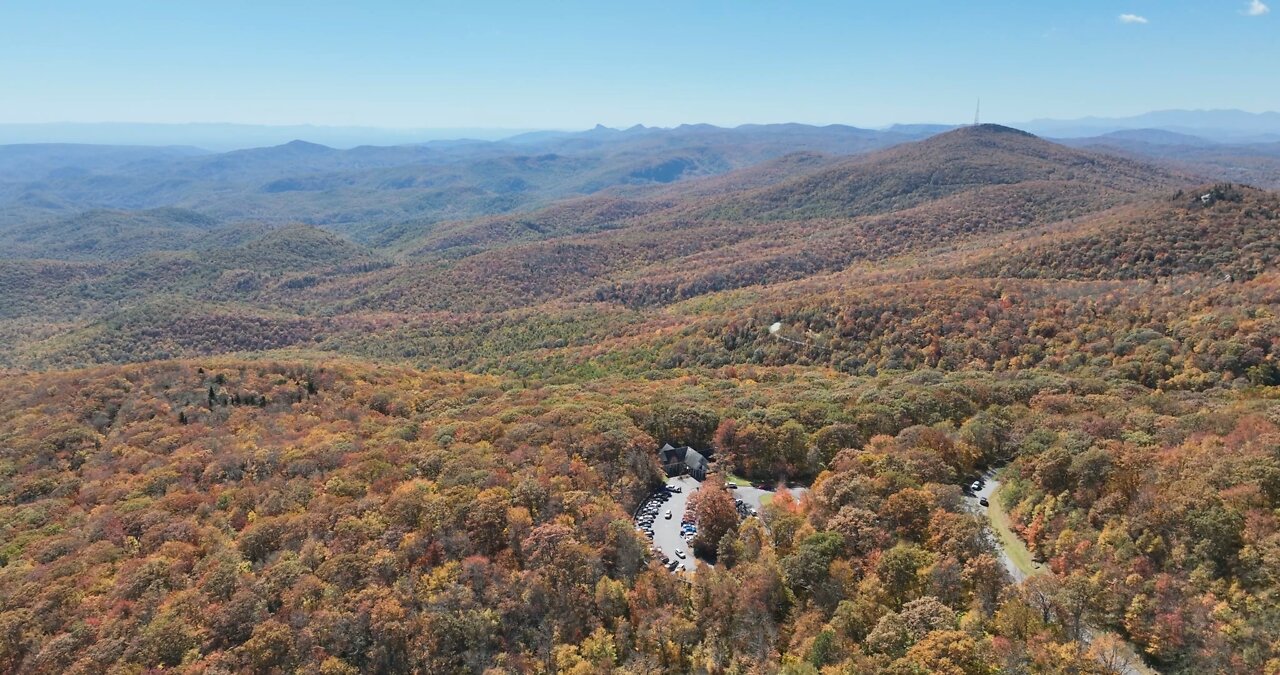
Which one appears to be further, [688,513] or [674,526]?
[688,513]

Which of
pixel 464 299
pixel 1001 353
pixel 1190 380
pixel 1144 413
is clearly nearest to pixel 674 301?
pixel 464 299

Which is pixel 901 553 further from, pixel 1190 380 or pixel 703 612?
pixel 1190 380

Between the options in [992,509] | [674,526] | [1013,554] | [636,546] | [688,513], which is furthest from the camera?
[688,513]

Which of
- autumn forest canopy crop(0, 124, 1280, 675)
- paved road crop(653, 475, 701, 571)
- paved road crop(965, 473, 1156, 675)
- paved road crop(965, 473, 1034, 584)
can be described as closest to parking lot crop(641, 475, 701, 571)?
paved road crop(653, 475, 701, 571)

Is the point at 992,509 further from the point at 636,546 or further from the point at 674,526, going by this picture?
the point at 636,546

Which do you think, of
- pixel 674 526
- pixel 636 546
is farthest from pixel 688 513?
pixel 636 546

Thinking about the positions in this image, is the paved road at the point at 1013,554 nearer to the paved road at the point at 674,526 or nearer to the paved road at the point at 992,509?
the paved road at the point at 992,509

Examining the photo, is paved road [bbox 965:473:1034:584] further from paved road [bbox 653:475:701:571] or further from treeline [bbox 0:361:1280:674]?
paved road [bbox 653:475:701:571]

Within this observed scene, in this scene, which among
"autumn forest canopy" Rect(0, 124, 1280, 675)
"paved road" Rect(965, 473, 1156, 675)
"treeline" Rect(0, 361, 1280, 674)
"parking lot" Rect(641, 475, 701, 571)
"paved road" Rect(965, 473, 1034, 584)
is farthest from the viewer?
"parking lot" Rect(641, 475, 701, 571)
